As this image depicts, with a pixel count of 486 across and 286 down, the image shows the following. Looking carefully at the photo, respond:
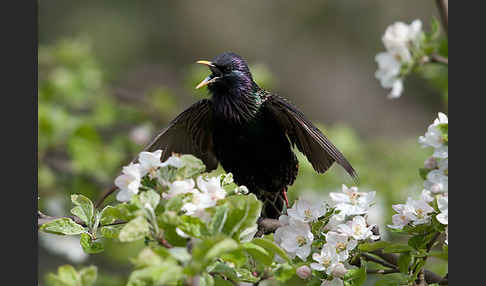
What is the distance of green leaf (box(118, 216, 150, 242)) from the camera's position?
1.28m

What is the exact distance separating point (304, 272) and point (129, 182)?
50 cm

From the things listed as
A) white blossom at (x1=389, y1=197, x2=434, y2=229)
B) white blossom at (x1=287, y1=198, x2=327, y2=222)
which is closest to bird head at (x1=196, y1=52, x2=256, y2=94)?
white blossom at (x1=287, y1=198, x2=327, y2=222)

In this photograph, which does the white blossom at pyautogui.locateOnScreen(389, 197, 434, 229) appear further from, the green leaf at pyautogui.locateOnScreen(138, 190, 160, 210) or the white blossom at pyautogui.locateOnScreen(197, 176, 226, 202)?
the green leaf at pyautogui.locateOnScreen(138, 190, 160, 210)

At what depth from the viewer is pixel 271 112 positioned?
249cm

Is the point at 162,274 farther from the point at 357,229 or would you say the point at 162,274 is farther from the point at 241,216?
the point at 357,229

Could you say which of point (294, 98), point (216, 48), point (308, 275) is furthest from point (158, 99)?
point (216, 48)

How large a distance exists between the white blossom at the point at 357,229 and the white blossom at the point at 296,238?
3.4 inches

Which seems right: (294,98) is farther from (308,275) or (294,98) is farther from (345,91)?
(308,275)

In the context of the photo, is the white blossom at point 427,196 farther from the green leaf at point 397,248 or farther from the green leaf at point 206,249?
the green leaf at point 206,249

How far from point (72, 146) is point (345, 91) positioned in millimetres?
5796

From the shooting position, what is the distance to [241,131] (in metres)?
2.54

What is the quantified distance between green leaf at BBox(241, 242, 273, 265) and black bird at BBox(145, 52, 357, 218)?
96cm

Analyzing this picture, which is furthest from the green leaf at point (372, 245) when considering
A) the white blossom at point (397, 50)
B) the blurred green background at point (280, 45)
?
the blurred green background at point (280, 45)


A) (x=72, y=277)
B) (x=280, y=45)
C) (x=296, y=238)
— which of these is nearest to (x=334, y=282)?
(x=296, y=238)
